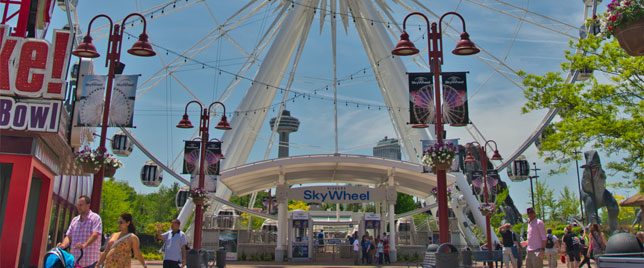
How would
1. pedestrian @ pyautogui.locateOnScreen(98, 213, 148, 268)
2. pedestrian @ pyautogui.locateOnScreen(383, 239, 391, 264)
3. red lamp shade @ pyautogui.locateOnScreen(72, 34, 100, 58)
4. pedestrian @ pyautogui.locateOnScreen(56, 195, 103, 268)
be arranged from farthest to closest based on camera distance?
pedestrian @ pyautogui.locateOnScreen(383, 239, 391, 264)
red lamp shade @ pyautogui.locateOnScreen(72, 34, 100, 58)
pedestrian @ pyautogui.locateOnScreen(56, 195, 103, 268)
pedestrian @ pyautogui.locateOnScreen(98, 213, 148, 268)

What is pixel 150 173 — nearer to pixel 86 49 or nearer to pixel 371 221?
pixel 371 221

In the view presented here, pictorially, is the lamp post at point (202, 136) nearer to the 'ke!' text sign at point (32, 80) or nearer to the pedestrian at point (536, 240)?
the 'ke!' text sign at point (32, 80)

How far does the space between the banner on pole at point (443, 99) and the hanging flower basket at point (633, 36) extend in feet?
17.1

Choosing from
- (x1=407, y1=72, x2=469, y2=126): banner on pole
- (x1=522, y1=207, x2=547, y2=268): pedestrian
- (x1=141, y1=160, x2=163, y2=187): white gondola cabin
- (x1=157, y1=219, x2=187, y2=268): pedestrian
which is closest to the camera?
(x1=157, y1=219, x2=187, y2=268): pedestrian

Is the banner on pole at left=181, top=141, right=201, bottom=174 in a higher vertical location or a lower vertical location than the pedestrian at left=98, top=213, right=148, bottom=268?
higher

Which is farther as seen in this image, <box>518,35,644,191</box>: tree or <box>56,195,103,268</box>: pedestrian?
<box>518,35,644,191</box>: tree

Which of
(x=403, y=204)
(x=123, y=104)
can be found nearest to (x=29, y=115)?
(x=123, y=104)

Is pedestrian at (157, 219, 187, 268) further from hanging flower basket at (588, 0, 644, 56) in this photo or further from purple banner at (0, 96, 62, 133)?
hanging flower basket at (588, 0, 644, 56)

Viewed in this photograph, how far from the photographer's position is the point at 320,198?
2770 cm

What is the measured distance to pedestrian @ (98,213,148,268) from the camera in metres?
7.28

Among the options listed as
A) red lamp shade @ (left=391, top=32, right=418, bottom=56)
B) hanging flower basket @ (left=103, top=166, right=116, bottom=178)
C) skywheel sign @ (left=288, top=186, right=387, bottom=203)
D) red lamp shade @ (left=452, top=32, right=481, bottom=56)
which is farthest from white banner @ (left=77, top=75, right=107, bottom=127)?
skywheel sign @ (left=288, top=186, right=387, bottom=203)

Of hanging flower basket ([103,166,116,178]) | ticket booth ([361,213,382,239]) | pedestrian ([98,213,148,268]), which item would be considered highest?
hanging flower basket ([103,166,116,178])

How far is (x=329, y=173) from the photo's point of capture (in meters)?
31.0

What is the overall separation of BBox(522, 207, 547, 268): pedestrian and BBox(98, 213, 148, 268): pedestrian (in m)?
7.40
